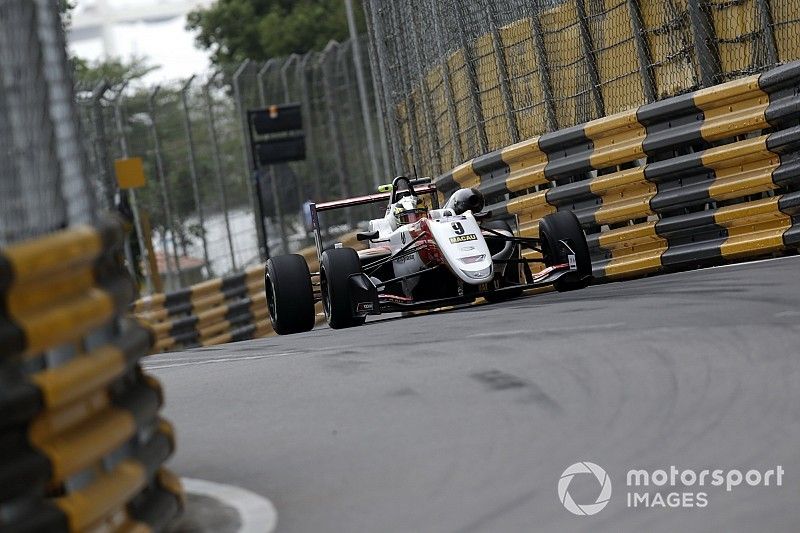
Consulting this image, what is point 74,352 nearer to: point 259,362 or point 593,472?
point 593,472

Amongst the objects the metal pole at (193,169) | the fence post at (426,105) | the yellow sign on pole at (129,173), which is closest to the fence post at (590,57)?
the fence post at (426,105)

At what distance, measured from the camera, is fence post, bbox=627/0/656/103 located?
12.4m

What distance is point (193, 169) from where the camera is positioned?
21.4 metres

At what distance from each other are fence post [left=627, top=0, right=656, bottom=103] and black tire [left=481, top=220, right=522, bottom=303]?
5.45 feet

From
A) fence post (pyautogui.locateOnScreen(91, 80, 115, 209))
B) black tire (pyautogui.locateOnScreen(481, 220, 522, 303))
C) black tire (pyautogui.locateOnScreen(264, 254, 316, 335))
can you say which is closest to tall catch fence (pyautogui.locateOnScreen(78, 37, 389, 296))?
fence post (pyautogui.locateOnScreen(91, 80, 115, 209))

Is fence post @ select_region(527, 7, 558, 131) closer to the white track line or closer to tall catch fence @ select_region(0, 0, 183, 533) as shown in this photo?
the white track line

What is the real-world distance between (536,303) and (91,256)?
20.6 ft

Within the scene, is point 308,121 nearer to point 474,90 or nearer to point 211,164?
point 211,164

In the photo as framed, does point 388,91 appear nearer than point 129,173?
Yes

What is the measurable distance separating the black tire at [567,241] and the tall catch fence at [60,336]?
22.6 ft

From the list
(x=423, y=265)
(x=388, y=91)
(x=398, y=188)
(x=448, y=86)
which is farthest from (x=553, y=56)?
(x=388, y=91)

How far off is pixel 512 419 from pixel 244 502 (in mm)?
1091

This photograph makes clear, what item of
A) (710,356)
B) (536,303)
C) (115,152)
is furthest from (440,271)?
(115,152)

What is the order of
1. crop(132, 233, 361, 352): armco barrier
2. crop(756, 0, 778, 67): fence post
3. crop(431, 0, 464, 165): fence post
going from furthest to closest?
crop(132, 233, 361, 352): armco barrier
crop(431, 0, 464, 165): fence post
crop(756, 0, 778, 67): fence post
